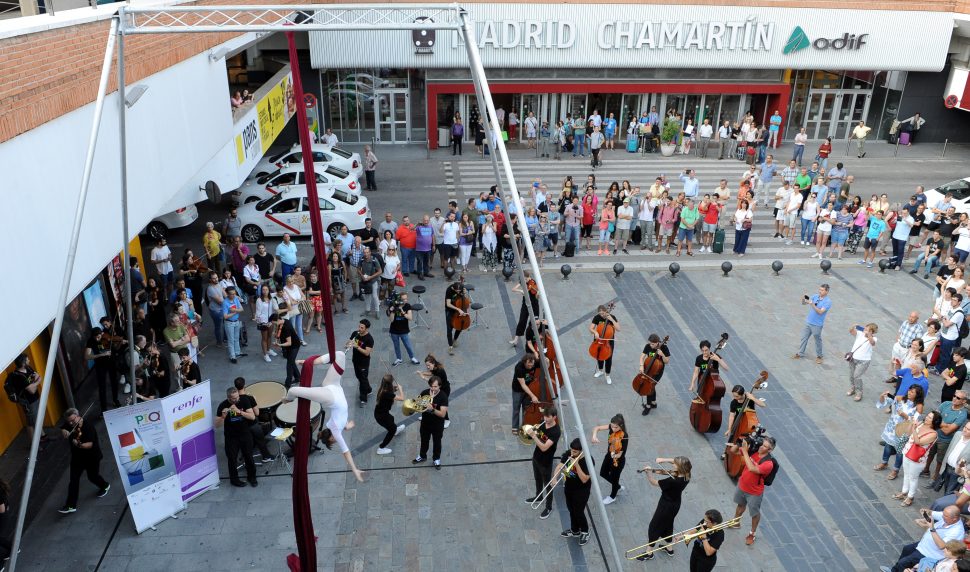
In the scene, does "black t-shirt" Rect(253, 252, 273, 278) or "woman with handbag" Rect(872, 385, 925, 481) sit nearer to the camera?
"woman with handbag" Rect(872, 385, 925, 481)

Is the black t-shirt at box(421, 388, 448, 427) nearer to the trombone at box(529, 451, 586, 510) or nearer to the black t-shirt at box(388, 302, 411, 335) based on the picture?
the trombone at box(529, 451, 586, 510)

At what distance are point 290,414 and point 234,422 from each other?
874 millimetres

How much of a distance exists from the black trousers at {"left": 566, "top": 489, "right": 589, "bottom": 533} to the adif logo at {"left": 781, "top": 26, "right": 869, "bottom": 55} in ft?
81.1

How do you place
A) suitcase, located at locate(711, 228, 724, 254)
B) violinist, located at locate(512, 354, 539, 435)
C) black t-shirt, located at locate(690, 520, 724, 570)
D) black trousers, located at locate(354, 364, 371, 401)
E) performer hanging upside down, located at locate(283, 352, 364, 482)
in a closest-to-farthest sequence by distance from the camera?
1. performer hanging upside down, located at locate(283, 352, 364, 482)
2. black t-shirt, located at locate(690, 520, 724, 570)
3. violinist, located at locate(512, 354, 539, 435)
4. black trousers, located at locate(354, 364, 371, 401)
5. suitcase, located at locate(711, 228, 724, 254)

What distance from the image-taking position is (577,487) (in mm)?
9172

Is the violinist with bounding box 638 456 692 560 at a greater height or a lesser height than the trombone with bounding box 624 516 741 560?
greater

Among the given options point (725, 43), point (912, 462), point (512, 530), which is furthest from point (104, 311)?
point (725, 43)

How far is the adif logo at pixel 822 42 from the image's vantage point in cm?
2833

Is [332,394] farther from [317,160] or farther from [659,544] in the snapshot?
[317,160]

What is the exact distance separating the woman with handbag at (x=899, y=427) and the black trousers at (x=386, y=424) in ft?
24.1

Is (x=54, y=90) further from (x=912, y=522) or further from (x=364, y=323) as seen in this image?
(x=912, y=522)

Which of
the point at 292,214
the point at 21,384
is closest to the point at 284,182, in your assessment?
the point at 292,214

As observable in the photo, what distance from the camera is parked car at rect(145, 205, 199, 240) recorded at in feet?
64.7

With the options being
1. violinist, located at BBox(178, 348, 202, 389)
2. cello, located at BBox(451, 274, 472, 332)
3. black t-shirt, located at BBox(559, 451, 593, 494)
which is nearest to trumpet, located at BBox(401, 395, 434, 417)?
black t-shirt, located at BBox(559, 451, 593, 494)
